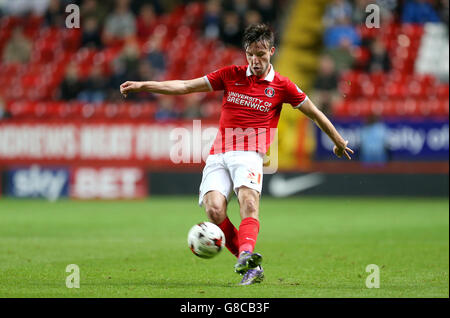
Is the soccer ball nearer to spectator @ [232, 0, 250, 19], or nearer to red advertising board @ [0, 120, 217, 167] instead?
red advertising board @ [0, 120, 217, 167]

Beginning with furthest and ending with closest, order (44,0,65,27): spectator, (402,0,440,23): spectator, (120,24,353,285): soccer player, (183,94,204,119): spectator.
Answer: (44,0,65,27): spectator → (402,0,440,23): spectator → (183,94,204,119): spectator → (120,24,353,285): soccer player

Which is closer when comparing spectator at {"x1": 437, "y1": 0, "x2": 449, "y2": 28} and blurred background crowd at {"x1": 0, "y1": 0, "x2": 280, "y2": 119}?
spectator at {"x1": 437, "y1": 0, "x2": 449, "y2": 28}

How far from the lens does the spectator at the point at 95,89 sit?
20688 millimetres

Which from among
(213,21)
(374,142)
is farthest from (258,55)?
(213,21)

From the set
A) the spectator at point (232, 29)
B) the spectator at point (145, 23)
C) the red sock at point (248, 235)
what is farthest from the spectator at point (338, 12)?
the red sock at point (248, 235)

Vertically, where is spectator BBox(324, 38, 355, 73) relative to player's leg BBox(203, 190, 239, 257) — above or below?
above

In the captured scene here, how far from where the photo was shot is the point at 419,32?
21078 millimetres

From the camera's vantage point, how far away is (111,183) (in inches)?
756

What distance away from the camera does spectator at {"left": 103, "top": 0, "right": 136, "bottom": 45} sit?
23.1 metres

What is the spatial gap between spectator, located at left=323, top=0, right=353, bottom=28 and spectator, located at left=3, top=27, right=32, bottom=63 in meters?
8.35

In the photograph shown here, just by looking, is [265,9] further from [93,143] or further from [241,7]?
[93,143]

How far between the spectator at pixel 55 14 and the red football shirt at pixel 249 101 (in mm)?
17333

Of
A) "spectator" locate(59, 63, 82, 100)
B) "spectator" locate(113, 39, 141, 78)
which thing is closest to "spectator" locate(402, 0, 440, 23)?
"spectator" locate(113, 39, 141, 78)
